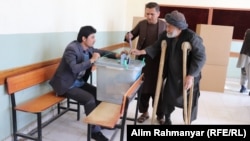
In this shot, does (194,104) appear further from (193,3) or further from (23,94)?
(193,3)

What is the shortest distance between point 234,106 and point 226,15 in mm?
2333

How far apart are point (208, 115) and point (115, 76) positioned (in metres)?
1.87

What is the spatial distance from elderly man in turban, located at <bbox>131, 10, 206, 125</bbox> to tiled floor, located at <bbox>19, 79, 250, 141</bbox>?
665 millimetres

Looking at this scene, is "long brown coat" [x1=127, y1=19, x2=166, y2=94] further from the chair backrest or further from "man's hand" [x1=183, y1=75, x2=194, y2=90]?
the chair backrest

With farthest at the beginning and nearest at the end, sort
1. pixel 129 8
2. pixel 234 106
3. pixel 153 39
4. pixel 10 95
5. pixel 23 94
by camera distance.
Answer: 1. pixel 129 8
2. pixel 234 106
3. pixel 153 39
4. pixel 23 94
5. pixel 10 95

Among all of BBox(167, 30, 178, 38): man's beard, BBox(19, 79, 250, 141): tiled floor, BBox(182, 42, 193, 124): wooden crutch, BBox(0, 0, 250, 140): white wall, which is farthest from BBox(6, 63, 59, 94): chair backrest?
BBox(182, 42, 193, 124): wooden crutch

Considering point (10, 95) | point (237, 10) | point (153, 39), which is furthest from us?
point (237, 10)

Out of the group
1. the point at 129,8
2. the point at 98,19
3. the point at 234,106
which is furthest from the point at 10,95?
the point at 129,8

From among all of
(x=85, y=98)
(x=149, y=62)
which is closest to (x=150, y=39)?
(x=149, y=62)

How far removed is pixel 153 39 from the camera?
9.79 feet

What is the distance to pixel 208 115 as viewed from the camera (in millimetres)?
3504

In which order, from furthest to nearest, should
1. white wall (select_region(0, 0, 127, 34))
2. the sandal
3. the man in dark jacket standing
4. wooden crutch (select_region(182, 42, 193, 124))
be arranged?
the sandal → the man in dark jacket standing → wooden crutch (select_region(182, 42, 193, 124)) → white wall (select_region(0, 0, 127, 34))

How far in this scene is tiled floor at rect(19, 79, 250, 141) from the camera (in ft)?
8.72

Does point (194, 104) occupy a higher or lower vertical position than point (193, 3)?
lower
